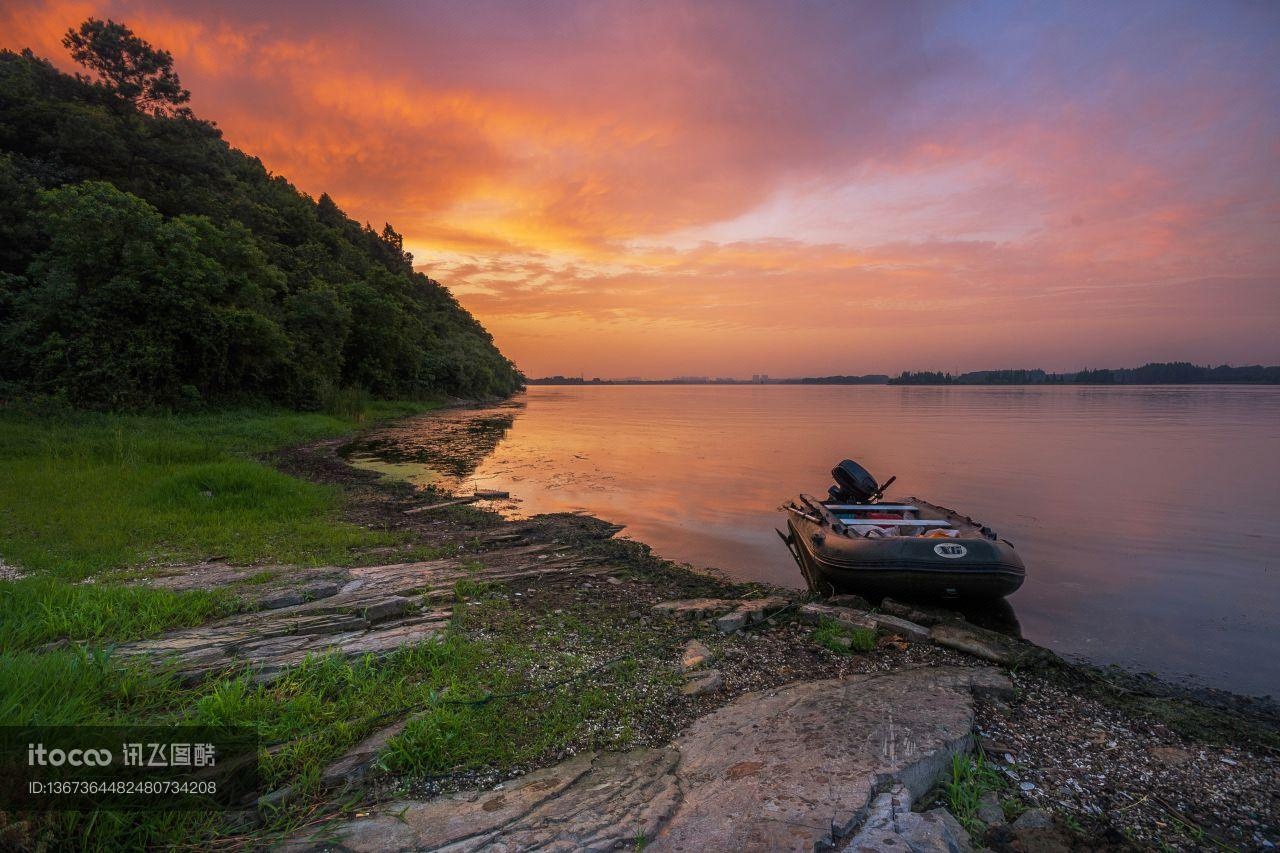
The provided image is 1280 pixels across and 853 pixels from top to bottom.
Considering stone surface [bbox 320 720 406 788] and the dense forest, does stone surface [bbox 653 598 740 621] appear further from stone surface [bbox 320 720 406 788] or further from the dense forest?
the dense forest

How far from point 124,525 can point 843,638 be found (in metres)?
10.7

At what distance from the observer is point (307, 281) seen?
128ft

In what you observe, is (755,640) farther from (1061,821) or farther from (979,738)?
(1061,821)

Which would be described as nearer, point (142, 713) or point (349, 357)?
point (142, 713)

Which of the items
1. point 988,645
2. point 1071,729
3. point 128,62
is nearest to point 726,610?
point 988,645

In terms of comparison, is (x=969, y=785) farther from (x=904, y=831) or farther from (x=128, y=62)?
(x=128, y=62)

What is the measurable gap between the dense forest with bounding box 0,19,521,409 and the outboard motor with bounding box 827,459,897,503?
25.3m

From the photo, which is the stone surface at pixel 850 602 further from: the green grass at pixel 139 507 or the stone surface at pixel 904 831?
the green grass at pixel 139 507

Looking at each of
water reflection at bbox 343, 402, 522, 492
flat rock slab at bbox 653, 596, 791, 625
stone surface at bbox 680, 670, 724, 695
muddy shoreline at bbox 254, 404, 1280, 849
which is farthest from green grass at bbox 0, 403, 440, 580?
stone surface at bbox 680, 670, 724, 695

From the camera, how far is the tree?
3331 centimetres

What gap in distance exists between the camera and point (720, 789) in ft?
11.0

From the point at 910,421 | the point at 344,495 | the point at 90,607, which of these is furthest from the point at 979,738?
the point at 910,421

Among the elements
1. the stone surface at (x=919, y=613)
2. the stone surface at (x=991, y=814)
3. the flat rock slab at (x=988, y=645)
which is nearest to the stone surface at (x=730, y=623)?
the flat rock slab at (x=988, y=645)

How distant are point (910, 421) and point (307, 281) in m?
46.7
